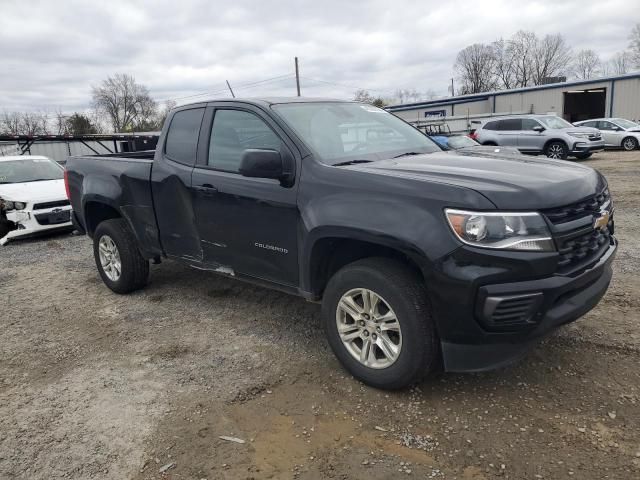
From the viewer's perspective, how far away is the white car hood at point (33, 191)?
28.7ft

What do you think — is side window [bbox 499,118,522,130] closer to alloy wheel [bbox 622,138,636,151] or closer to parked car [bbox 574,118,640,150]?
parked car [bbox 574,118,640,150]

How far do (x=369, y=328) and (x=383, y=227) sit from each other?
68cm

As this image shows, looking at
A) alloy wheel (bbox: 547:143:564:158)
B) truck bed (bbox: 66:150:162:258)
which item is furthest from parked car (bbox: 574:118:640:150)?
truck bed (bbox: 66:150:162:258)

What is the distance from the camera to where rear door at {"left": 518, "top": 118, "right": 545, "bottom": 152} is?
737 inches

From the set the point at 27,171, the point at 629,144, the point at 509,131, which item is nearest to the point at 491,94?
the point at 629,144

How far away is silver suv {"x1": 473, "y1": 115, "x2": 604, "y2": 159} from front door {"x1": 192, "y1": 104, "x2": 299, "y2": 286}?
16.8 metres

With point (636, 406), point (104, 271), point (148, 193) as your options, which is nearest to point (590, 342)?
point (636, 406)

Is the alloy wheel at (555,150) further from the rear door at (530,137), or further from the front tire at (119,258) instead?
the front tire at (119,258)

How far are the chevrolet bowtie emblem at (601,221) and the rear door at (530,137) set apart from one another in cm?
1678

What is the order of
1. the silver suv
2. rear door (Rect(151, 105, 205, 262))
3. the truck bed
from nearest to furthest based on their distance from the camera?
rear door (Rect(151, 105, 205, 262)) < the truck bed < the silver suv

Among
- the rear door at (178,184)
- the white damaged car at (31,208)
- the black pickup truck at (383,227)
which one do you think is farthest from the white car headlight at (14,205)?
the rear door at (178,184)

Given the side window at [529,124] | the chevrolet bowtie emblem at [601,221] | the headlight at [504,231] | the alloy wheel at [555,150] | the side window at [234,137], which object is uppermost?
the side window at [234,137]

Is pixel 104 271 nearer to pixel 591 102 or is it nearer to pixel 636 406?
pixel 636 406

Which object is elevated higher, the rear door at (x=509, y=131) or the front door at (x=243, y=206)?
the front door at (x=243, y=206)
